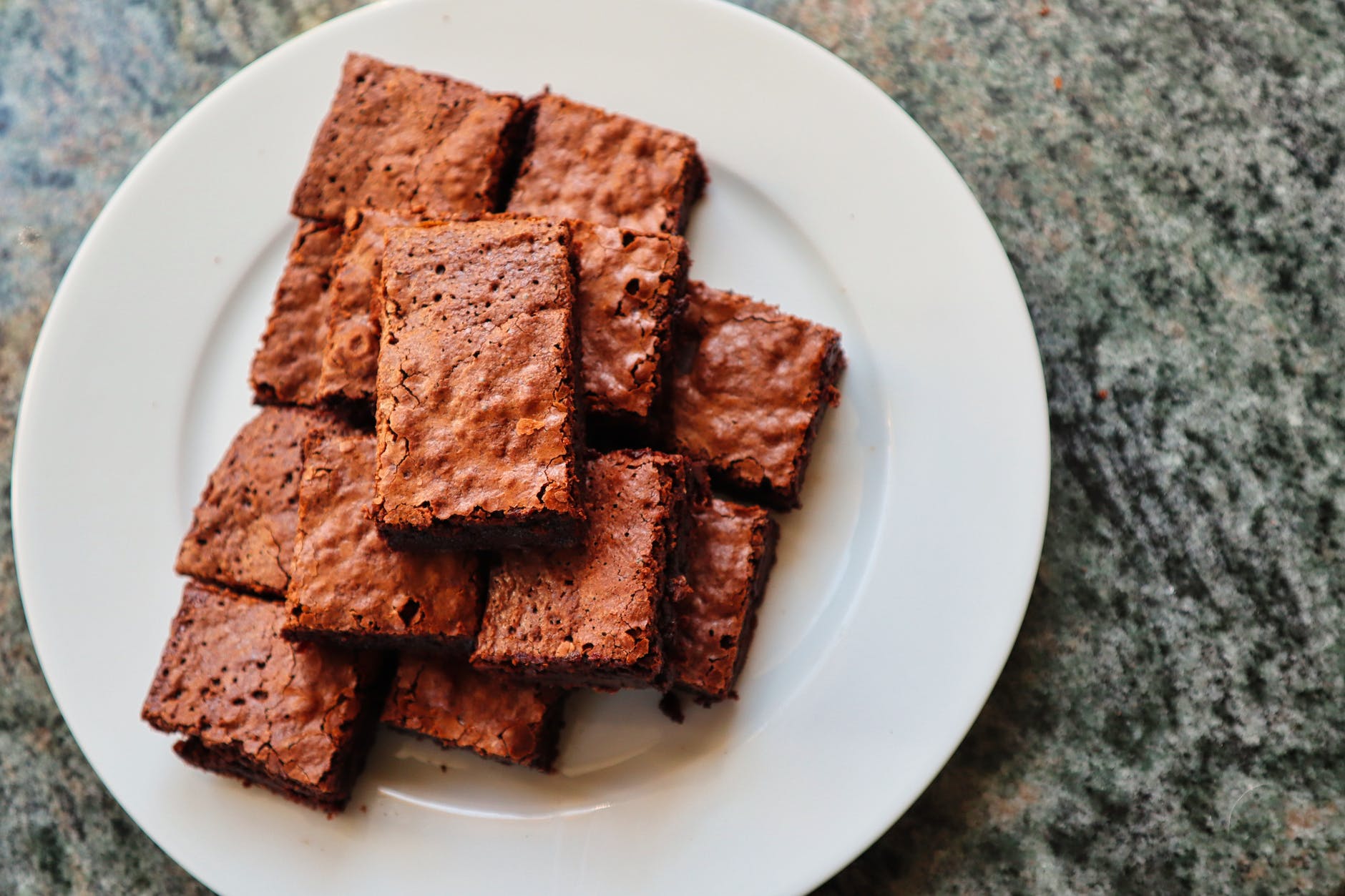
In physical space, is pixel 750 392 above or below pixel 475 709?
above

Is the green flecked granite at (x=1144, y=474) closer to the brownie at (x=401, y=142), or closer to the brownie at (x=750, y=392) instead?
the brownie at (x=750, y=392)

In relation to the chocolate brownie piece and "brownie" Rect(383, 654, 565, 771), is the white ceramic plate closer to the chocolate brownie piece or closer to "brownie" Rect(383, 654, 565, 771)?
"brownie" Rect(383, 654, 565, 771)

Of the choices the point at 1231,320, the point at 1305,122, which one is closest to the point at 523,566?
the point at 1231,320

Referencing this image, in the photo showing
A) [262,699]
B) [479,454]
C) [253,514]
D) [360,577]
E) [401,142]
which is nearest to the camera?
[479,454]

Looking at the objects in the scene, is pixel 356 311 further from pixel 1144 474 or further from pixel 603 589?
pixel 1144 474

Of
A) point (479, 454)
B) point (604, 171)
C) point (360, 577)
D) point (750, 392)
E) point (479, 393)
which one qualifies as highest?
point (604, 171)

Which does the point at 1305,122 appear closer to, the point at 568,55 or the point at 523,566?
the point at 568,55

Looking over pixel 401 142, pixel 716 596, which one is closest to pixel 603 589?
pixel 716 596

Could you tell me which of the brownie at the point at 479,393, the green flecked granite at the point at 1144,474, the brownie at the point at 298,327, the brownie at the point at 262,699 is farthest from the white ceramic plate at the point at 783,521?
the brownie at the point at 479,393
